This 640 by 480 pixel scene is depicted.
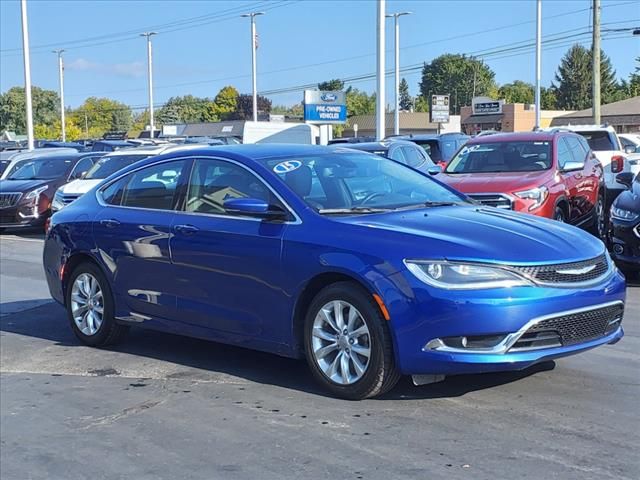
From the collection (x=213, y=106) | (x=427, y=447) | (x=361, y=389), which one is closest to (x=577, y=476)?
(x=427, y=447)

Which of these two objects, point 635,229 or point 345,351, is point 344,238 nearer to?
point 345,351

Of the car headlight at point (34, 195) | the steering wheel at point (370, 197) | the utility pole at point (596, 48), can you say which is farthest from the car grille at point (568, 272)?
the utility pole at point (596, 48)

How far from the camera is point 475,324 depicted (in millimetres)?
4617

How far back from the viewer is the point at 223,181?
6082 mm

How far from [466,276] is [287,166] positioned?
1786mm

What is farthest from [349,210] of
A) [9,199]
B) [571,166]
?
[9,199]

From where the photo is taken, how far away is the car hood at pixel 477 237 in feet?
15.6

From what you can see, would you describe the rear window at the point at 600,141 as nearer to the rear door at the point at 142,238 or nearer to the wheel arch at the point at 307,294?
the rear door at the point at 142,238

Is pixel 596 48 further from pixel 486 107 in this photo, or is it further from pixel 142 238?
pixel 486 107

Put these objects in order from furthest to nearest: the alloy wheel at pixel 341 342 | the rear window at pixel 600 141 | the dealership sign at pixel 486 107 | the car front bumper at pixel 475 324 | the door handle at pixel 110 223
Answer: the dealership sign at pixel 486 107 < the rear window at pixel 600 141 < the door handle at pixel 110 223 < the alloy wheel at pixel 341 342 < the car front bumper at pixel 475 324

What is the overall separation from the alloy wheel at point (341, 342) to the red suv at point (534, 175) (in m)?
5.32

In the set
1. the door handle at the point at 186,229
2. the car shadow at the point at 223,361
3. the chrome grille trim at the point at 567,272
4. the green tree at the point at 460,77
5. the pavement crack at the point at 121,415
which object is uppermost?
the green tree at the point at 460,77

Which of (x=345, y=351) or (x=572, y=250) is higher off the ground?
(x=572, y=250)

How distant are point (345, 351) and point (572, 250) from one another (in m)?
1.55
